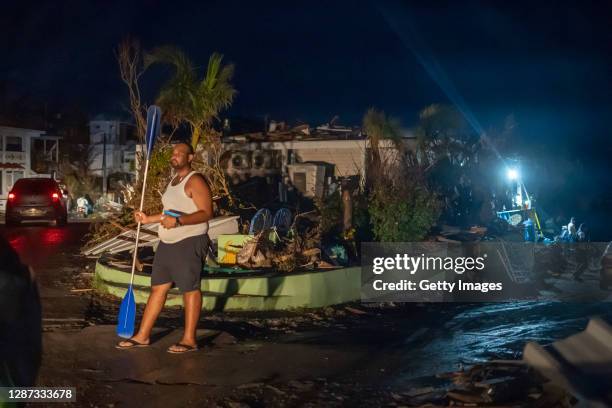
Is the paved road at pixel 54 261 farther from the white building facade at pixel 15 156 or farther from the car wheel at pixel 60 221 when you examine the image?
the white building facade at pixel 15 156

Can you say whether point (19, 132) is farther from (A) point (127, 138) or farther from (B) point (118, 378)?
(B) point (118, 378)

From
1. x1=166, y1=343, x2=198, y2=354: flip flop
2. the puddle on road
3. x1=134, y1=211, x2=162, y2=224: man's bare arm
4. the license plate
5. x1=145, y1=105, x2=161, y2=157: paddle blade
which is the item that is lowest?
the puddle on road

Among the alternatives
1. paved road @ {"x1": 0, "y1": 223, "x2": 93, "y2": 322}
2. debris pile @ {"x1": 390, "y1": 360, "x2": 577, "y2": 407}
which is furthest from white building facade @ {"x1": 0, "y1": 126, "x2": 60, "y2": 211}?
debris pile @ {"x1": 390, "y1": 360, "x2": 577, "y2": 407}

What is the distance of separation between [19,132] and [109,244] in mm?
31080

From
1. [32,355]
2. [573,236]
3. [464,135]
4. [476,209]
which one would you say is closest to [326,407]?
[32,355]

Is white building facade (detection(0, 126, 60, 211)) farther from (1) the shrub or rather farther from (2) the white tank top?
(2) the white tank top

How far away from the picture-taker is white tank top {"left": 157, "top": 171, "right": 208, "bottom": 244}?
23.2 ft

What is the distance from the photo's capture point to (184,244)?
7074 millimetres

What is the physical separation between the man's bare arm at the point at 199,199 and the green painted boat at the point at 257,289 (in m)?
2.82

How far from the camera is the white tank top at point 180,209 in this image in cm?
A: 706

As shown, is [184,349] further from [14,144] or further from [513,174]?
[14,144]

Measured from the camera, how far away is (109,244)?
547 inches

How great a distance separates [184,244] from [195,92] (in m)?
8.49

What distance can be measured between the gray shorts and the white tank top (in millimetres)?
45
